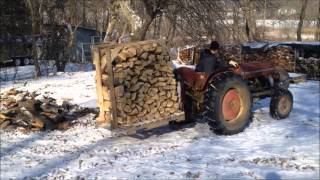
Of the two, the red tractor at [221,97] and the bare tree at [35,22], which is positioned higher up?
the bare tree at [35,22]

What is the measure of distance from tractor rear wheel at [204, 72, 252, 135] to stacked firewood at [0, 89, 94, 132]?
3.04m

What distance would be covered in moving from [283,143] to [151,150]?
7.29 ft

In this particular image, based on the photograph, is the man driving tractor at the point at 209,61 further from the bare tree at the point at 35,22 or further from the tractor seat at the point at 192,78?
the bare tree at the point at 35,22

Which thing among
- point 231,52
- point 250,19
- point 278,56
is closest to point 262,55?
point 278,56

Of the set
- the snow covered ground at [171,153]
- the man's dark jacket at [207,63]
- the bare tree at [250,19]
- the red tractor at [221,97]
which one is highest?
the bare tree at [250,19]

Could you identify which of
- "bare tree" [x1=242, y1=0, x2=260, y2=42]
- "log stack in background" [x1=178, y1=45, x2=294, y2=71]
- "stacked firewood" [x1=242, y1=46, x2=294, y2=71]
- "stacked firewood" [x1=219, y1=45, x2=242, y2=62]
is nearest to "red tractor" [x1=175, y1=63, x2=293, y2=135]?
"log stack in background" [x1=178, y1=45, x2=294, y2=71]

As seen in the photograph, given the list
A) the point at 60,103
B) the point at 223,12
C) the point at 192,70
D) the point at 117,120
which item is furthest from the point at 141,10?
the point at 117,120

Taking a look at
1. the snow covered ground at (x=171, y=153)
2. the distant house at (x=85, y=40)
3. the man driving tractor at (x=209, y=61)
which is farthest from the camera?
the distant house at (x=85, y=40)

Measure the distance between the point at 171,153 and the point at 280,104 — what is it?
3293mm

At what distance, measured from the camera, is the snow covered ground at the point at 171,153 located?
677 centimetres

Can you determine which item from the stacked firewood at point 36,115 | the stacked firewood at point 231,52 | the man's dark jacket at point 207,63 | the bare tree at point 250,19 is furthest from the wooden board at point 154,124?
the bare tree at point 250,19

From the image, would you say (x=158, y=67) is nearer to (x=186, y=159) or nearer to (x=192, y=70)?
(x=192, y=70)

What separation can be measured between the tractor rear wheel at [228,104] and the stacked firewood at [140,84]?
66 cm

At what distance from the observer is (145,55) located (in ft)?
27.8
